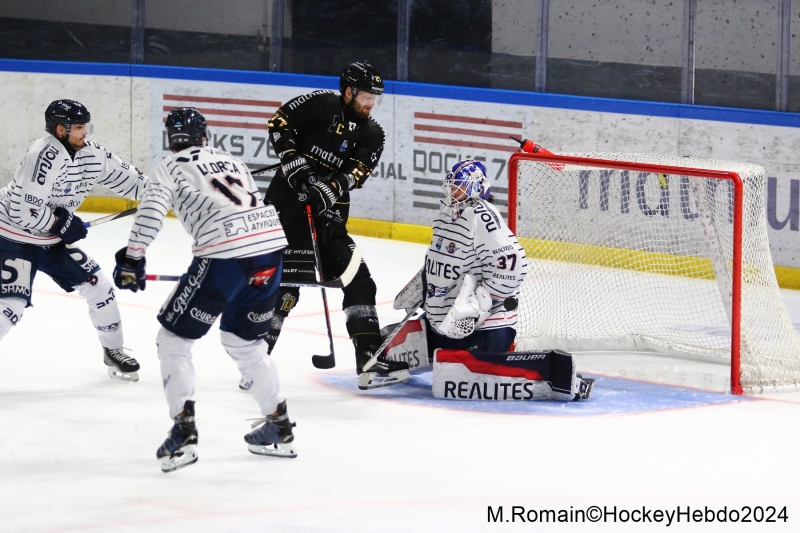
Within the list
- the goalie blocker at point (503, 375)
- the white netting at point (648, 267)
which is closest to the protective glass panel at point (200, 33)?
the white netting at point (648, 267)

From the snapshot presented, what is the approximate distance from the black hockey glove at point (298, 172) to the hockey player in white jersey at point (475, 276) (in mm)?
561

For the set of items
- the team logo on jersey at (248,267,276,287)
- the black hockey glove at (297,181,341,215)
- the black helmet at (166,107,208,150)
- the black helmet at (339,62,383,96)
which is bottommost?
the team logo on jersey at (248,267,276,287)

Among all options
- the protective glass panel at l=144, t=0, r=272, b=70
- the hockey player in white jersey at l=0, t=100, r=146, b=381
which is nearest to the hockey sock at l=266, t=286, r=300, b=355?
the hockey player in white jersey at l=0, t=100, r=146, b=381

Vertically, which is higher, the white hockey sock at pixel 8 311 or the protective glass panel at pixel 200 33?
A: the protective glass panel at pixel 200 33

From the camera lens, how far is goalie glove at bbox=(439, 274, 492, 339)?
Answer: 510 cm

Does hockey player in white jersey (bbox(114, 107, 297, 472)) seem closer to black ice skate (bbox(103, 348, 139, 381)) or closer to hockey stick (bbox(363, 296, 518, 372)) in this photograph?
hockey stick (bbox(363, 296, 518, 372))

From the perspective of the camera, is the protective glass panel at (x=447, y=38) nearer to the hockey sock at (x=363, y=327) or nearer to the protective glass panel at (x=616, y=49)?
the protective glass panel at (x=616, y=49)

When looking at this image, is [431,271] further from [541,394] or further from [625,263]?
[625,263]

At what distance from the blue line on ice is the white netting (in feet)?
0.96

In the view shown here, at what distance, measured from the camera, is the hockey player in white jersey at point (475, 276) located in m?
5.11

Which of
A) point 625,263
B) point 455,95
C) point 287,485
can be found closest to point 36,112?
point 455,95

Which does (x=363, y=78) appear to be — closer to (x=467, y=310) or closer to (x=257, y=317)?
(x=467, y=310)

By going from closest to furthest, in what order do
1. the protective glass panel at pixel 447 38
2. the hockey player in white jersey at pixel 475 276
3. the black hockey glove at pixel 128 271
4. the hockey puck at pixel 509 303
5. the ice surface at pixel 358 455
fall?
the ice surface at pixel 358 455
the black hockey glove at pixel 128 271
the hockey player in white jersey at pixel 475 276
the hockey puck at pixel 509 303
the protective glass panel at pixel 447 38

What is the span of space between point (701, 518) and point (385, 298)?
3.71 meters
